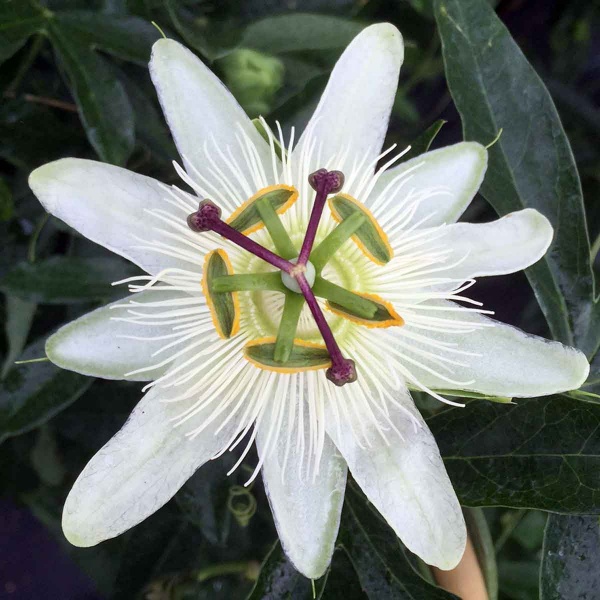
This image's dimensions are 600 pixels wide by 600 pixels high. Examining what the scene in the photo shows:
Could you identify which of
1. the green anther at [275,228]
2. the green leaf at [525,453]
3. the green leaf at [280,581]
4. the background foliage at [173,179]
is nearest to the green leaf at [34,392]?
the background foliage at [173,179]

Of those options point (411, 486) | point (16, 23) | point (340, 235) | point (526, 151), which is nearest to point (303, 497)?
point (411, 486)

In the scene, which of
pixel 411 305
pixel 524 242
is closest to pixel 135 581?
pixel 411 305

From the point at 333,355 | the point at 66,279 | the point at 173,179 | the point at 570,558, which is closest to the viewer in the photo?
the point at 333,355

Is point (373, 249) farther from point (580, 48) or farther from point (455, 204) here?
point (580, 48)

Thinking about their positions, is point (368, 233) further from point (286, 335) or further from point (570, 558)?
point (570, 558)

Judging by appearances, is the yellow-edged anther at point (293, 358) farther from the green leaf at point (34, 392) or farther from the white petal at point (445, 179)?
the green leaf at point (34, 392)

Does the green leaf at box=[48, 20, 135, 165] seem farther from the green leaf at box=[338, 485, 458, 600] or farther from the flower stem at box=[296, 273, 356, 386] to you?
the green leaf at box=[338, 485, 458, 600]

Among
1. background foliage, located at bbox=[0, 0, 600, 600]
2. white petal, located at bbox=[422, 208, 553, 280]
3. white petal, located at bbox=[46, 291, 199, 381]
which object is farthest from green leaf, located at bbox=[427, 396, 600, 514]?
white petal, located at bbox=[46, 291, 199, 381]
